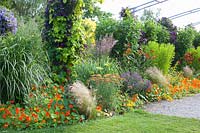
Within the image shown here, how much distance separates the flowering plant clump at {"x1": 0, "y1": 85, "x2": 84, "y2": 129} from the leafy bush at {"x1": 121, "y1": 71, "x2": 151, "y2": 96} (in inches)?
54.0

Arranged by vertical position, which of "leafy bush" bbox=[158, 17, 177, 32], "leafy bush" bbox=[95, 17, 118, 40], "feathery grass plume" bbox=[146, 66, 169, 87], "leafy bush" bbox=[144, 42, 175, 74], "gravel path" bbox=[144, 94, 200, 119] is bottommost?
"gravel path" bbox=[144, 94, 200, 119]

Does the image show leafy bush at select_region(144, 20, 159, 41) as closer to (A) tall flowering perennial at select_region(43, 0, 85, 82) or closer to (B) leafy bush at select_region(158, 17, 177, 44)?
(B) leafy bush at select_region(158, 17, 177, 44)

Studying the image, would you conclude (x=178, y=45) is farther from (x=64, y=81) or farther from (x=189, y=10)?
(x=189, y=10)

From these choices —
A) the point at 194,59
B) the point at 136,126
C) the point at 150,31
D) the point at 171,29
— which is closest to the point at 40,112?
the point at 136,126

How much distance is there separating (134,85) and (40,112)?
2094mm

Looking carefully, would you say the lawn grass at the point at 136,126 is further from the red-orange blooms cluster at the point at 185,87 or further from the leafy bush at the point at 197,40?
the leafy bush at the point at 197,40

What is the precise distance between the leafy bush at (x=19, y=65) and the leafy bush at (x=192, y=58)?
19.9ft

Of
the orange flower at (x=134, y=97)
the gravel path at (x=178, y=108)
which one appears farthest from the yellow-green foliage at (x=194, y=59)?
the orange flower at (x=134, y=97)

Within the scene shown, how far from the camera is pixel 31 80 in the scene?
13.8ft

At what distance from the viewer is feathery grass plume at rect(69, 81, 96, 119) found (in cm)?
389

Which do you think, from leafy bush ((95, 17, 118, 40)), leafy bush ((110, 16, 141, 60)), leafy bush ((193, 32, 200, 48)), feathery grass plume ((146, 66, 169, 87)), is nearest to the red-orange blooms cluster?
feathery grass plume ((146, 66, 169, 87))

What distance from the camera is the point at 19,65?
420 centimetres

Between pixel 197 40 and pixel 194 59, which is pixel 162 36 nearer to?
pixel 194 59

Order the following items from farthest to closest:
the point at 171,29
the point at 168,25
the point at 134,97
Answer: the point at 168,25 → the point at 171,29 → the point at 134,97
